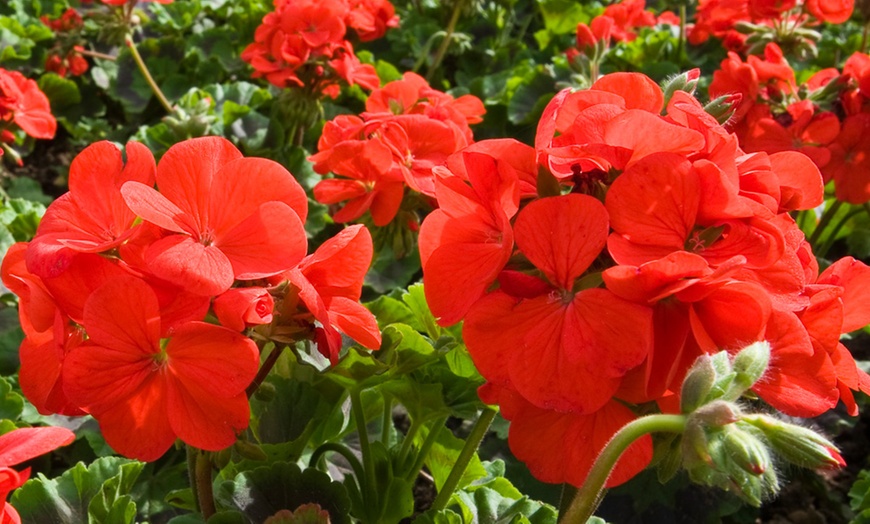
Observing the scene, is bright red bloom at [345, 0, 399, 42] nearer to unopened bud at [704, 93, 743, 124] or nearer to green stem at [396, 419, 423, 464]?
green stem at [396, 419, 423, 464]

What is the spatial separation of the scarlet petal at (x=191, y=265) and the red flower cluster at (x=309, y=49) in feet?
5.12

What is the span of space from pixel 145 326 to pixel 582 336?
44 cm

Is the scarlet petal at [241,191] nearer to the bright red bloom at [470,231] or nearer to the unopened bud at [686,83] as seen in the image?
the bright red bloom at [470,231]

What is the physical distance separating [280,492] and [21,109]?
179 cm

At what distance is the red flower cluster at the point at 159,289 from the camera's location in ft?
3.04

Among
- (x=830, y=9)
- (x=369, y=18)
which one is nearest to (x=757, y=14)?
(x=830, y=9)

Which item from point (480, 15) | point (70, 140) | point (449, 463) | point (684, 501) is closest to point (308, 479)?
point (449, 463)

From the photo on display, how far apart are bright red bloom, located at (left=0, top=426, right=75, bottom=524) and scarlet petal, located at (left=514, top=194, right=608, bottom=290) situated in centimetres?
48

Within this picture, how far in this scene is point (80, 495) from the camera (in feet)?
4.21

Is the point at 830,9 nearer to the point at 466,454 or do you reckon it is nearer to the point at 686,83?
the point at 686,83

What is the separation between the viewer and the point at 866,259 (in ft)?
8.77

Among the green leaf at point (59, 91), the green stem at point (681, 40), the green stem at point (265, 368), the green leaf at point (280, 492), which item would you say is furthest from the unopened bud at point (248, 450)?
the green stem at point (681, 40)

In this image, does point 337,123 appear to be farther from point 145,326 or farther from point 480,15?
point 480,15

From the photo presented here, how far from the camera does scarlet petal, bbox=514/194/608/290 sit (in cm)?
90
